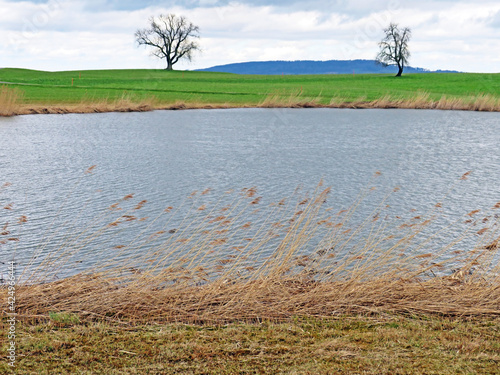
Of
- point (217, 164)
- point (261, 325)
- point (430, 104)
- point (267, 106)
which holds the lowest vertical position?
point (217, 164)

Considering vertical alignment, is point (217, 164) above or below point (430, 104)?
below

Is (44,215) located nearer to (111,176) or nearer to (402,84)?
(111,176)

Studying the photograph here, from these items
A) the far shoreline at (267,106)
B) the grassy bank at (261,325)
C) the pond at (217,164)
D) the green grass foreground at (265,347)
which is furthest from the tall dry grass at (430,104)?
the green grass foreground at (265,347)

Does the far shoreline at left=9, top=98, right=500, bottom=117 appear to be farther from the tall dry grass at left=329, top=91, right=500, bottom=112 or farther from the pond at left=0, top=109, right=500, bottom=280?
the pond at left=0, top=109, right=500, bottom=280

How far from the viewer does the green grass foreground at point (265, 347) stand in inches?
202

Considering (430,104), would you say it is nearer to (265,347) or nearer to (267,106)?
(267,106)

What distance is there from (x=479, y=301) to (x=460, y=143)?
23.0 metres

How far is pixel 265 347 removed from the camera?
5.52 m

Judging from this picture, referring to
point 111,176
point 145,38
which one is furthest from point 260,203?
point 145,38

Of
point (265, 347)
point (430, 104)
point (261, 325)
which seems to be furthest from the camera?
point (430, 104)

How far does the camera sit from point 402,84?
70.9 meters

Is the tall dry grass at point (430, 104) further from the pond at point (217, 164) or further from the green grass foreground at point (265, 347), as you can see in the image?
the green grass foreground at point (265, 347)

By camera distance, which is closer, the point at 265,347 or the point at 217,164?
the point at 265,347

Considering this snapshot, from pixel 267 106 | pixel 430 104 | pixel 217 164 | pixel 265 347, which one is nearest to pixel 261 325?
pixel 265 347
